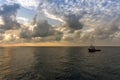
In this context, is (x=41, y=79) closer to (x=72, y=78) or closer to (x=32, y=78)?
(x=32, y=78)

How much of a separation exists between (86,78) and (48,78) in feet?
45.5

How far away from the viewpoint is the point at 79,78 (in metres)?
68.9

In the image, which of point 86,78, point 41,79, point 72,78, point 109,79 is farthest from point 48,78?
point 109,79

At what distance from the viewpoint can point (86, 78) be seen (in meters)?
69.1

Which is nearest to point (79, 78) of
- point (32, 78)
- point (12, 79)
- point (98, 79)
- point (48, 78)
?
point (98, 79)

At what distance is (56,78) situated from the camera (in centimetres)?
6925

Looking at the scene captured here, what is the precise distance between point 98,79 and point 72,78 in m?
9.26

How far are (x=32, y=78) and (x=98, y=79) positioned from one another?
78.5 ft

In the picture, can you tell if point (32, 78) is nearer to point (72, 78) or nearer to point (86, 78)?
point (72, 78)

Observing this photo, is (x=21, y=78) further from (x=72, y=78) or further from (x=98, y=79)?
(x=98, y=79)

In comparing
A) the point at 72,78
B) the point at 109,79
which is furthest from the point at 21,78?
the point at 109,79

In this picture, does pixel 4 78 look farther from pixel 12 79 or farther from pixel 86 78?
pixel 86 78

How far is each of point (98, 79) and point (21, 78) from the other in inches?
1095

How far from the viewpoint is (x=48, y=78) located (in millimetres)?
69188
